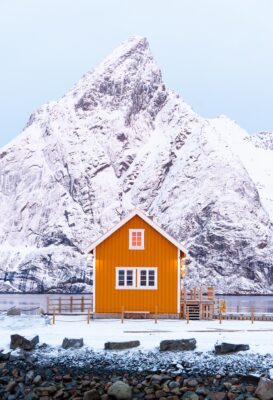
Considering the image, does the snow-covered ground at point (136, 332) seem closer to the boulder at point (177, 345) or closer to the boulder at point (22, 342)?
the boulder at point (177, 345)

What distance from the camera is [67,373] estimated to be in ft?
101

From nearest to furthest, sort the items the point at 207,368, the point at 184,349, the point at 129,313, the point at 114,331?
1. the point at 207,368
2. the point at 184,349
3. the point at 114,331
4. the point at 129,313

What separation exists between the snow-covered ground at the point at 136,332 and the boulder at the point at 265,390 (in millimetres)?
3616

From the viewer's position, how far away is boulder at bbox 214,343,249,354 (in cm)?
3119

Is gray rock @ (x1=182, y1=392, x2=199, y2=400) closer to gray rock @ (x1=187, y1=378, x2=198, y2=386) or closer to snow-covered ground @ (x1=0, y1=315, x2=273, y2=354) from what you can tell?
gray rock @ (x1=187, y1=378, x2=198, y2=386)

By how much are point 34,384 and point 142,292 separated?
64.5 ft

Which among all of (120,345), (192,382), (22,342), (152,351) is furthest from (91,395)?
(22,342)

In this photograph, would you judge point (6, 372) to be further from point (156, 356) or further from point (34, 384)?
point (156, 356)

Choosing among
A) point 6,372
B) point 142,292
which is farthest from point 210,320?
point 6,372

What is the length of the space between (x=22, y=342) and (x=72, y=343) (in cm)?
283

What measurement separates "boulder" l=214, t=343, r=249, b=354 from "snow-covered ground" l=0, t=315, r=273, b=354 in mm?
511

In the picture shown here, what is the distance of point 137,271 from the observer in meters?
49.5

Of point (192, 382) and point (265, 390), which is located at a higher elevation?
point (192, 382)

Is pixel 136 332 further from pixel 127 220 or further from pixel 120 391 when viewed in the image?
pixel 127 220
